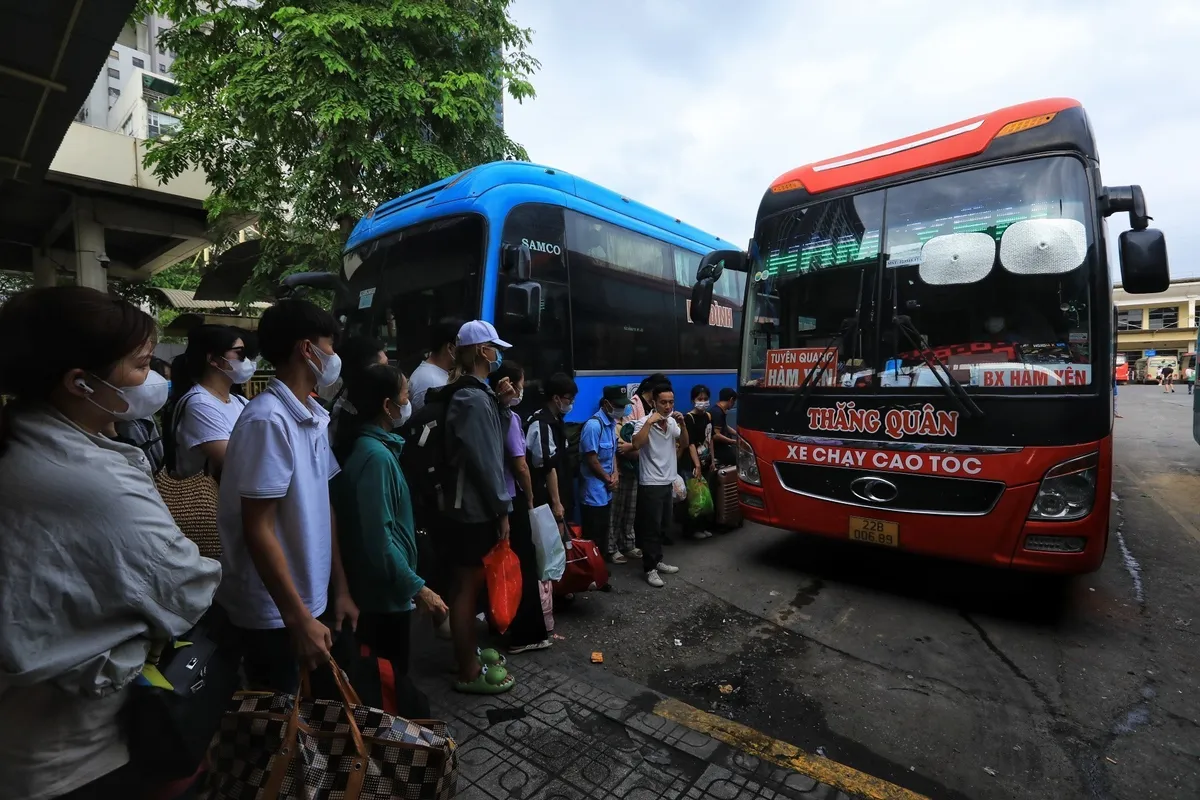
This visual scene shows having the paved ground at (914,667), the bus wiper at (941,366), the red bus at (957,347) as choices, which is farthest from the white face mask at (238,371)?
the bus wiper at (941,366)

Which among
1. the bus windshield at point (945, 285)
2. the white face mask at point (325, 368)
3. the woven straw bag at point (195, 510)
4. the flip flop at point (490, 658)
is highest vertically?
the bus windshield at point (945, 285)

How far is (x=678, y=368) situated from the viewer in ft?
24.0

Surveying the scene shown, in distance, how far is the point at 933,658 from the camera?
3621 millimetres

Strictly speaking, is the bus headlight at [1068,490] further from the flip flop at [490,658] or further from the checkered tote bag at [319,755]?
the checkered tote bag at [319,755]

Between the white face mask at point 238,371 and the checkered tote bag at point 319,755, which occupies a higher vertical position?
the white face mask at point 238,371

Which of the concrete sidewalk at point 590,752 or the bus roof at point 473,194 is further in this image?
the bus roof at point 473,194

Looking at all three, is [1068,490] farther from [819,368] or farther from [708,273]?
[708,273]

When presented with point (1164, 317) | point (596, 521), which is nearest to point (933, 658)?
point (596, 521)

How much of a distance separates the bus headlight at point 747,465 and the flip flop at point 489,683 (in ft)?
8.40

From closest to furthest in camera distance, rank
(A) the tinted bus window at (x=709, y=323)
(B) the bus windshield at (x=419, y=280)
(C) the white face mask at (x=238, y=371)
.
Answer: (C) the white face mask at (x=238, y=371)
(B) the bus windshield at (x=419, y=280)
(A) the tinted bus window at (x=709, y=323)

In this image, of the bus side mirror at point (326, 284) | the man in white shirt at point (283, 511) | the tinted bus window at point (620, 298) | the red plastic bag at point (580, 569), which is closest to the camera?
the man in white shirt at point (283, 511)

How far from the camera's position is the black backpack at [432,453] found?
3100 mm

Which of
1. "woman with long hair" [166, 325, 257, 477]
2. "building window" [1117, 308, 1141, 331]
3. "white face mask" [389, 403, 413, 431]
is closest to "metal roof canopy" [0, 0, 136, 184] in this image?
"woman with long hair" [166, 325, 257, 477]

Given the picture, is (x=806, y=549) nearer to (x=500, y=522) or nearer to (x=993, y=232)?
(x=993, y=232)
